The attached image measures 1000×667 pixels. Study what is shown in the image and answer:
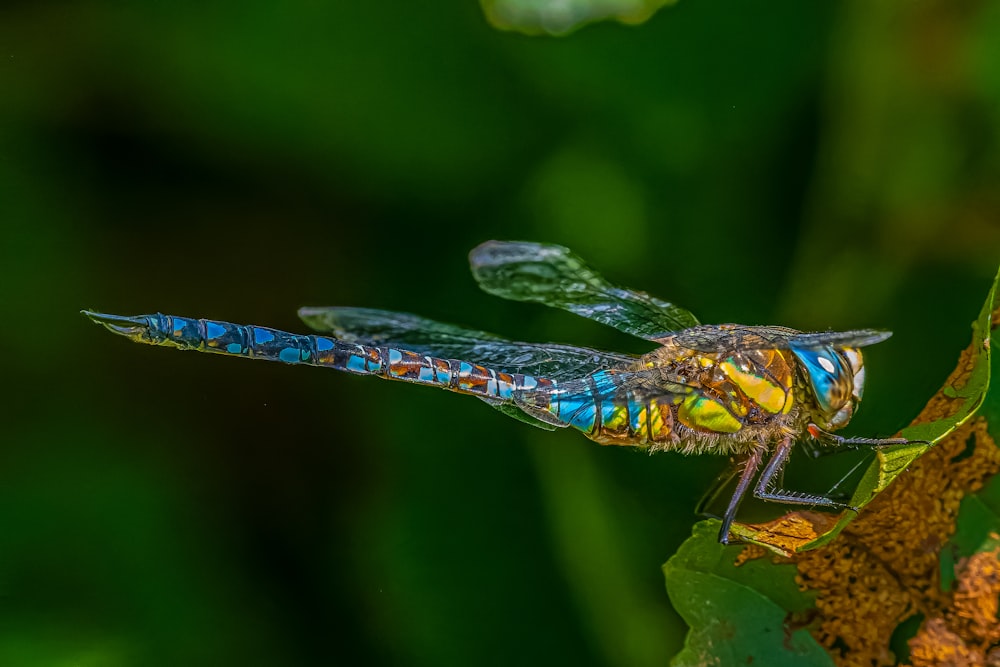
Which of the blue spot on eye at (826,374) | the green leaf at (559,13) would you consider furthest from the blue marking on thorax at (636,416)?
the green leaf at (559,13)

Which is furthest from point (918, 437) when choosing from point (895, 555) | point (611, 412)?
point (611, 412)

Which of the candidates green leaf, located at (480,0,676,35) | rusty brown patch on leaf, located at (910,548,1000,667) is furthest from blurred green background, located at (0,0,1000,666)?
rusty brown patch on leaf, located at (910,548,1000,667)

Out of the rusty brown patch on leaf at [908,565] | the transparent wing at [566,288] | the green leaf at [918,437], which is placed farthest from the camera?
the transparent wing at [566,288]

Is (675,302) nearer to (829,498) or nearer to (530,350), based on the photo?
(530,350)

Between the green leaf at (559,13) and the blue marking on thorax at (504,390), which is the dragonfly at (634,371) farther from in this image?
the green leaf at (559,13)

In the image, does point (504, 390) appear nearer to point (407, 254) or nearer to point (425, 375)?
point (425, 375)

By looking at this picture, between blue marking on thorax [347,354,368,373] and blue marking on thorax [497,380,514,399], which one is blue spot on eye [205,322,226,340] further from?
blue marking on thorax [497,380,514,399]
